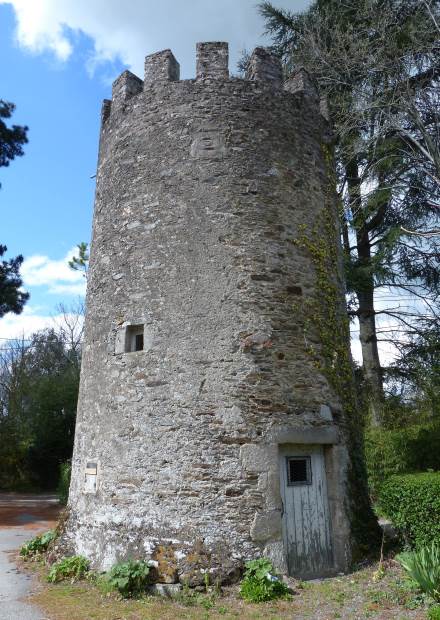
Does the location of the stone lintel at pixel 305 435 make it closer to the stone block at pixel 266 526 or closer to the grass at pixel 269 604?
the stone block at pixel 266 526

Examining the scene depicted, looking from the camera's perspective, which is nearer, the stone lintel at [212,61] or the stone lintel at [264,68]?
the stone lintel at [212,61]

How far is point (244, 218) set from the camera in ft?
24.8

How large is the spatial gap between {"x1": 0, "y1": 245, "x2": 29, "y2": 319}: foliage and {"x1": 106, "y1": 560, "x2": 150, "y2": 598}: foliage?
38.0 ft

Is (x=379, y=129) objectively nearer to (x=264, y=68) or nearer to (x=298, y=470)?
(x=264, y=68)

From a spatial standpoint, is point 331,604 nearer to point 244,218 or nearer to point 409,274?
point 244,218

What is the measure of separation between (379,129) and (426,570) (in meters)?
8.58

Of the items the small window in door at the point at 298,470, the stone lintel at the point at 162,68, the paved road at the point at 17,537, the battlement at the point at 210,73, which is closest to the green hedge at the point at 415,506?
the small window in door at the point at 298,470

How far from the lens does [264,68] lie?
840 cm

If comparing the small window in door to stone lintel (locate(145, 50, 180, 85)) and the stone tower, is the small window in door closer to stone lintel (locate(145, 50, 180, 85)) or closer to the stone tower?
the stone tower


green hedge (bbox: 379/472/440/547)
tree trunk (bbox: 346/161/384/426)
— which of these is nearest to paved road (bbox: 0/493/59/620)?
green hedge (bbox: 379/472/440/547)

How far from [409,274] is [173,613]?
11.8 m

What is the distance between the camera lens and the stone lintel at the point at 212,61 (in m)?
8.16

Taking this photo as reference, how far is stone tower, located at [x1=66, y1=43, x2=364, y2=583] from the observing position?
654 cm

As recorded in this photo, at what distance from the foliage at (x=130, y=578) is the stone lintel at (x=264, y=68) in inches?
295
